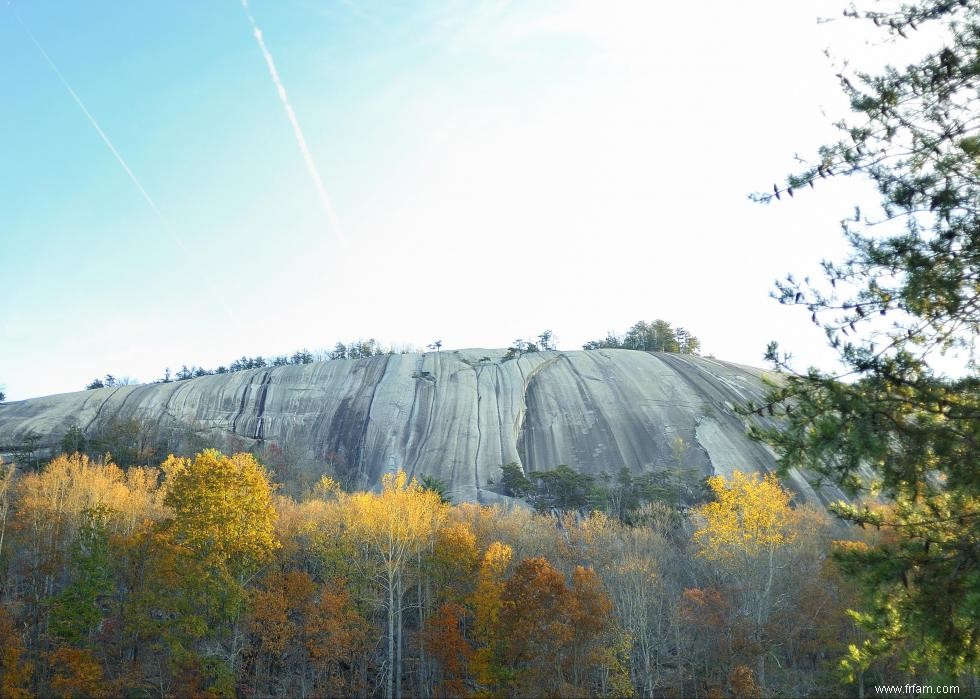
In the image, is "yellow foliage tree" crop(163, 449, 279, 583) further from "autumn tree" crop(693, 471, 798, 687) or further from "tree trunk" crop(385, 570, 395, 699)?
"autumn tree" crop(693, 471, 798, 687)

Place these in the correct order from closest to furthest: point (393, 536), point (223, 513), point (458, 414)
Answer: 1. point (223, 513)
2. point (393, 536)
3. point (458, 414)

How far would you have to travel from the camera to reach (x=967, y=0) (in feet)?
19.6

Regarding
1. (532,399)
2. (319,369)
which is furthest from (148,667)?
(319,369)

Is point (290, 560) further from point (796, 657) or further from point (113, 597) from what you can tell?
point (796, 657)

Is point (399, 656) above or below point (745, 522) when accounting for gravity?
below

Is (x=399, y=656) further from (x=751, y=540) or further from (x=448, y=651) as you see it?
(x=751, y=540)

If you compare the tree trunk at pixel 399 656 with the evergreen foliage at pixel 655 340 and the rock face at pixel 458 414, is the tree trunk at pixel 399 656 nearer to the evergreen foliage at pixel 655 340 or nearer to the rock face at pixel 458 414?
the rock face at pixel 458 414

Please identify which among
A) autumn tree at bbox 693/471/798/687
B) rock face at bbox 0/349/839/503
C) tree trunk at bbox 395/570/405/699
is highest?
rock face at bbox 0/349/839/503

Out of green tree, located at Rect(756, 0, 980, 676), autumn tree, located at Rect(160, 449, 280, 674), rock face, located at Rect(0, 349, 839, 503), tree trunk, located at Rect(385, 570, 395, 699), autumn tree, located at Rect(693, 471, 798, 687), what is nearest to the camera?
green tree, located at Rect(756, 0, 980, 676)

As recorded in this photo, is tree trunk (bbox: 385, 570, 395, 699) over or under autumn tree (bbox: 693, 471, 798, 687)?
under

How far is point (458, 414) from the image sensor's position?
58000 millimetres

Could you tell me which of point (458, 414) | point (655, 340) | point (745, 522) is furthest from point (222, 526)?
point (655, 340)

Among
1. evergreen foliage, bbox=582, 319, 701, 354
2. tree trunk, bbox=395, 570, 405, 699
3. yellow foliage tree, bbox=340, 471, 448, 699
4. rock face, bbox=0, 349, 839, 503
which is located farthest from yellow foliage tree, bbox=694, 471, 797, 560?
evergreen foliage, bbox=582, 319, 701, 354

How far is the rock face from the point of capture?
170 ft
